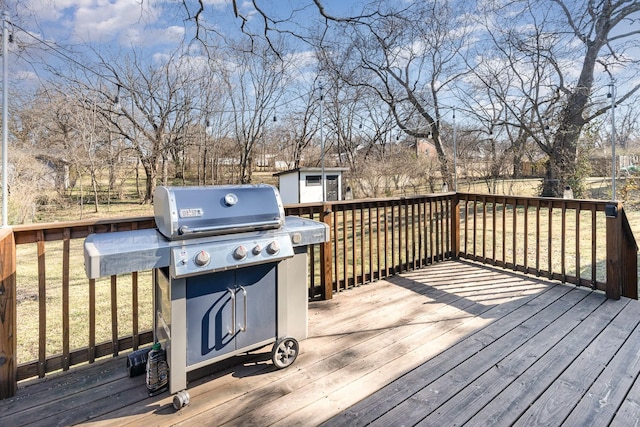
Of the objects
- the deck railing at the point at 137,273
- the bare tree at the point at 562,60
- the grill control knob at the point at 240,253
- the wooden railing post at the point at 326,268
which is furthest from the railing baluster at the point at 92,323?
the bare tree at the point at 562,60

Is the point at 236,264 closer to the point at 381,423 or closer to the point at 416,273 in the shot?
the point at 381,423

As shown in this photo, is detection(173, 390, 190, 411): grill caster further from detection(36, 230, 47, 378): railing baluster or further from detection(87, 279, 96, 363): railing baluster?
detection(36, 230, 47, 378): railing baluster

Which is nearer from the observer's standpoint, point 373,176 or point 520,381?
point 520,381

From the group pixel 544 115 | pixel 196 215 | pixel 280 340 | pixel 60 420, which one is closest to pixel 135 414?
pixel 60 420

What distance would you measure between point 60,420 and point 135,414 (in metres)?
0.35

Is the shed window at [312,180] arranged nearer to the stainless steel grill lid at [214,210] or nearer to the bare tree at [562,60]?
the bare tree at [562,60]

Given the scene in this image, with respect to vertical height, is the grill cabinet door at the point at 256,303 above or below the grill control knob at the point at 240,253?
below

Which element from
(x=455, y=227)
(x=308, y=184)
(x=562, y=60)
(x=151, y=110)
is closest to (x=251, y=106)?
(x=151, y=110)

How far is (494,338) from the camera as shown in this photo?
8.05 ft

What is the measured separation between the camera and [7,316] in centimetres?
184

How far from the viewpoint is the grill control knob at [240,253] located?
6.06 ft

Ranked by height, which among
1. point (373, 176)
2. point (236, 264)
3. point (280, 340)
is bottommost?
point (280, 340)

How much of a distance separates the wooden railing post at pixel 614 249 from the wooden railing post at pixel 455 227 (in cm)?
156

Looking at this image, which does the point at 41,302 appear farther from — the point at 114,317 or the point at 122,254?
the point at 122,254
